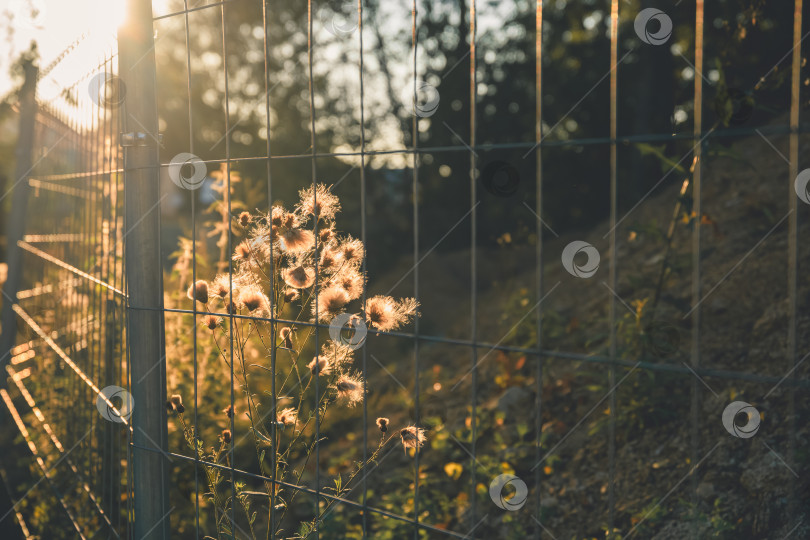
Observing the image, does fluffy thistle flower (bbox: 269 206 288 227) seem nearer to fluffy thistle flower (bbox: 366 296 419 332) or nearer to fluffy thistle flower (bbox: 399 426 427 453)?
fluffy thistle flower (bbox: 366 296 419 332)

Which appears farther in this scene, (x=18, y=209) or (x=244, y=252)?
(x=18, y=209)

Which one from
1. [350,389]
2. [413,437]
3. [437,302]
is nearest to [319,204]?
[350,389]

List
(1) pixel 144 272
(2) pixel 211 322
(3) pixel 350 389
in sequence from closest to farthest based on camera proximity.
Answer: (3) pixel 350 389 → (2) pixel 211 322 → (1) pixel 144 272

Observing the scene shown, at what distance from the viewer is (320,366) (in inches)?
67.4

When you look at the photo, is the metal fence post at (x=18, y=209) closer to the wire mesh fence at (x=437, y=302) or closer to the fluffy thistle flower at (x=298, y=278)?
the wire mesh fence at (x=437, y=302)

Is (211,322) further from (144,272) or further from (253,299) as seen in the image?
(144,272)

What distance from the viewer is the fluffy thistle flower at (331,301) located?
167cm

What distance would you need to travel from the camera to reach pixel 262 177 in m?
7.40

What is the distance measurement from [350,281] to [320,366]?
0.75 ft

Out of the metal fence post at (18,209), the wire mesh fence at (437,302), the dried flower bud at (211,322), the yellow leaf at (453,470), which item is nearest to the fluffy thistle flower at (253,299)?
the wire mesh fence at (437,302)

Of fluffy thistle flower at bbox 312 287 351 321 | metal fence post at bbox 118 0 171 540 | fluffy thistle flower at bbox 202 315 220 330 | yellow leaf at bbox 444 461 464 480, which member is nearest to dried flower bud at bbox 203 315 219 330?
fluffy thistle flower at bbox 202 315 220 330

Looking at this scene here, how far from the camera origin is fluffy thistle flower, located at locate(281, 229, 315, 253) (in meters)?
1.74

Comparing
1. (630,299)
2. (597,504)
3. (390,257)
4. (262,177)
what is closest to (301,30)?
(262,177)

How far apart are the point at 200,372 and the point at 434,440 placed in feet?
4.00
